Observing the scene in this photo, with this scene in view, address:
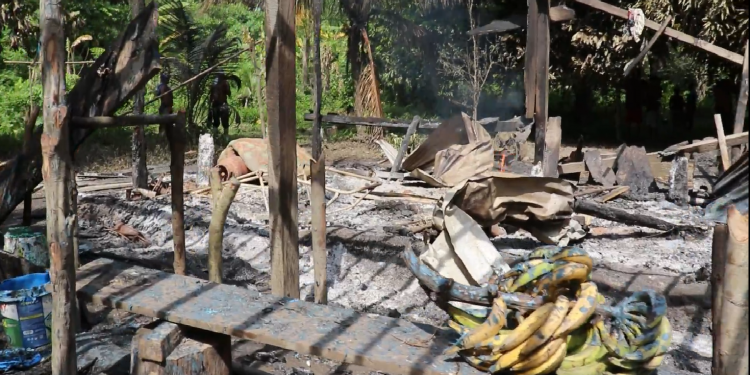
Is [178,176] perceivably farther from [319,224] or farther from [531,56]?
[531,56]

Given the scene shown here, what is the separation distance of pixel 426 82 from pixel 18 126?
402 inches

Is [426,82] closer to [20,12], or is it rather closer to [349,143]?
[349,143]

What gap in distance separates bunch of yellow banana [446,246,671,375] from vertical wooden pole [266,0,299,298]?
186cm

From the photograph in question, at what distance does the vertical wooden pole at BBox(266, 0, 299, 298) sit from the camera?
4773mm

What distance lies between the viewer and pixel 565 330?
3250mm

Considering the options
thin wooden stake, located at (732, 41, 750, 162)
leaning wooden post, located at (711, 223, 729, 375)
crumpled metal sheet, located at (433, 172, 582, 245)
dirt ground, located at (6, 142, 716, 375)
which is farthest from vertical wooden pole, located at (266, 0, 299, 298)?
thin wooden stake, located at (732, 41, 750, 162)

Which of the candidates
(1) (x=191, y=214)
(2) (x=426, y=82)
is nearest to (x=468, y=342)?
(1) (x=191, y=214)

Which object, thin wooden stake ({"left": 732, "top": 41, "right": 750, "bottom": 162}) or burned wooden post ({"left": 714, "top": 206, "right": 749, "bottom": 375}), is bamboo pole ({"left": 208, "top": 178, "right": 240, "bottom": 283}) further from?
thin wooden stake ({"left": 732, "top": 41, "right": 750, "bottom": 162})

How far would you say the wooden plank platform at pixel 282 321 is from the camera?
3652mm

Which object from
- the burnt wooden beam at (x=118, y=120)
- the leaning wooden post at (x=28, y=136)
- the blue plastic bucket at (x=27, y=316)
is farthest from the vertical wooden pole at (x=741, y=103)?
the blue plastic bucket at (x=27, y=316)

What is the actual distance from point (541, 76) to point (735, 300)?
7.67m

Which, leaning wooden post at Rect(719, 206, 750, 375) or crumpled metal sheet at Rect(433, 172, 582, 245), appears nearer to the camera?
leaning wooden post at Rect(719, 206, 750, 375)

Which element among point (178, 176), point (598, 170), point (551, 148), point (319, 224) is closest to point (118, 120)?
point (178, 176)

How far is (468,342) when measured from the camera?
338cm
